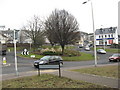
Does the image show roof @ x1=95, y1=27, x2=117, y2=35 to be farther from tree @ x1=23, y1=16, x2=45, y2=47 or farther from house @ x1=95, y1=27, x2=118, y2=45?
tree @ x1=23, y1=16, x2=45, y2=47

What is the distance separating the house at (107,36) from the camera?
81.6m

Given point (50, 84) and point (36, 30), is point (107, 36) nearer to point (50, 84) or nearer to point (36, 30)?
point (36, 30)

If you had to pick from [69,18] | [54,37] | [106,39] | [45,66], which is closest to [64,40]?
[54,37]

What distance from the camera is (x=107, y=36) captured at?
8462cm

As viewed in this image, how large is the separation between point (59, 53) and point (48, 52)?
8.42 feet

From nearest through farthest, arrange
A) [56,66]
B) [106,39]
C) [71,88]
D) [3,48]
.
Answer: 1. [71,88]
2. [56,66]
3. [3,48]
4. [106,39]

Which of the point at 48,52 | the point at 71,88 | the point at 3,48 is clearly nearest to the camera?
the point at 71,88

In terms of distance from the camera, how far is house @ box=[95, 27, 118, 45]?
8162 centimetres

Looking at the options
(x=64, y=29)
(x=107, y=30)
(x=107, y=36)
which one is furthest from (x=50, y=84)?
(x=107, y=30)

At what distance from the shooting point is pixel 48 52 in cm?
3650

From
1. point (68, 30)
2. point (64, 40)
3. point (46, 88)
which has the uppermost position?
point (68, 30)

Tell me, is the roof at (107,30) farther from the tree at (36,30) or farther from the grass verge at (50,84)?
the grass verge at (50,84)

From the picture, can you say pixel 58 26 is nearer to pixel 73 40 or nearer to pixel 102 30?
pixel 73 40

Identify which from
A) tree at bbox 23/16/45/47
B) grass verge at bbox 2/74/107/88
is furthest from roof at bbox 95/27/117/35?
grass verge at bbox 2/74/107/88
